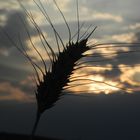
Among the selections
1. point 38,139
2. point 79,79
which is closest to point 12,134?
point 38,139

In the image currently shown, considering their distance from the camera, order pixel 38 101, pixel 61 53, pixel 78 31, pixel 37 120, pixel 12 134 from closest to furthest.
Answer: pixel 37 120
pixel 38 101
pixel 61 53
pixel 78 31
pixel 12 134

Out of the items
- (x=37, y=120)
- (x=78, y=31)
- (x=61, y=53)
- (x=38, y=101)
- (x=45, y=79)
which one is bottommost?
(x=37, y=120)

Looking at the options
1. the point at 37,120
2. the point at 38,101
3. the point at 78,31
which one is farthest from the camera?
the point at 78,31

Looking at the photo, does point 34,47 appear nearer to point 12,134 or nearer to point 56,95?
point 56,95

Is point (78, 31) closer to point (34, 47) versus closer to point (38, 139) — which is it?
point (34, 47)

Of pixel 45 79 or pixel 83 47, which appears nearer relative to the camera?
pixel 45 79

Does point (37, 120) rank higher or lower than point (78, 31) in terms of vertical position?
lower

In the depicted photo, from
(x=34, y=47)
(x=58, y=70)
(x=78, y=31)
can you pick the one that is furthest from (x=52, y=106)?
(x=78, y=31)

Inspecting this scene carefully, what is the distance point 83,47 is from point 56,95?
0.46 metres

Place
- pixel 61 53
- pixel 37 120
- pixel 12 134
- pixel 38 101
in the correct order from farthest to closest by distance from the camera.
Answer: pixel 12 134
pixel 61 53
pixel 38 101
pixel 37 120

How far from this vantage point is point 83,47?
9.62 feet

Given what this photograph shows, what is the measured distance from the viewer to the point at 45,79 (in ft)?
8.89

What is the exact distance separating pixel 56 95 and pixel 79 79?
1.21 ft

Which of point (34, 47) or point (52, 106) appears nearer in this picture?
point (52, 106)
